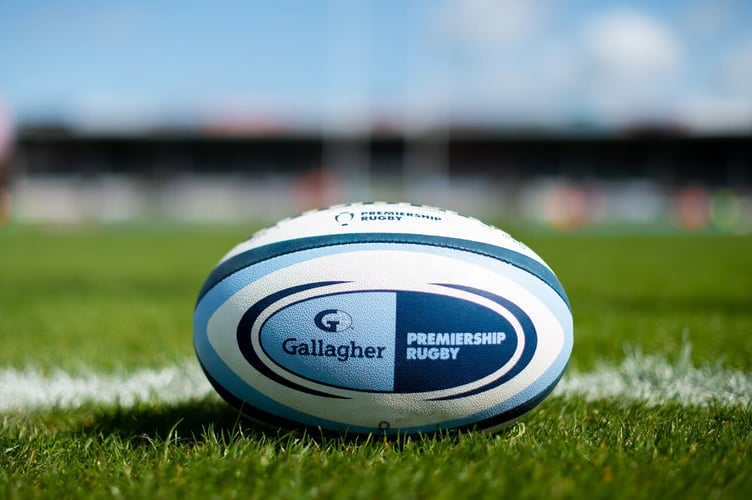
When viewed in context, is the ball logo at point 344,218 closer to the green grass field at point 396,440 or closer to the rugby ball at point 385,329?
the rugby ball at point 385,329

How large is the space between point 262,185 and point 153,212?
5.29 m

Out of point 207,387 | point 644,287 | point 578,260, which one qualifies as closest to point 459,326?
point 207,387

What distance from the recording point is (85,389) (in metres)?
2.68

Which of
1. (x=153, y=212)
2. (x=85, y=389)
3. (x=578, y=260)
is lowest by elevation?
(x=153, y=212)

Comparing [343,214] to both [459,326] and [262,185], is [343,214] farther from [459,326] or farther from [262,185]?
[262,185]

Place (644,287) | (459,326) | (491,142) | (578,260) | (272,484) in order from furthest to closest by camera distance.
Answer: (491,142), (578,260), (644,287), (459,326), (272,484)

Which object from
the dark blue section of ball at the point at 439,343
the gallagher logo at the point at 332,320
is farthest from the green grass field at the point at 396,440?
the gallagher logo at the point at 332,320

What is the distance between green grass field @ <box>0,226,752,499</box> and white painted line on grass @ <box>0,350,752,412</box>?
0.04ft

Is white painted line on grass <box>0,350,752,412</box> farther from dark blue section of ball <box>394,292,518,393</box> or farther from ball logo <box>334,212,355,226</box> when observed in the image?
ball logo <box>334,212,355,226</box>

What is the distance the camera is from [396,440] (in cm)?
191

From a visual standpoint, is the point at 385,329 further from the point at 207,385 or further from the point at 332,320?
the point at 207,385

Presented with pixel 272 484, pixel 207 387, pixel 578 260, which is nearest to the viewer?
pixel 272 484

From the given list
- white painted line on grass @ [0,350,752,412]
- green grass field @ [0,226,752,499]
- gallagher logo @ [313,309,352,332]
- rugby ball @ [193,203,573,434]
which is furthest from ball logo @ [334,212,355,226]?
white painted line on grass @ [0,350,752,412]

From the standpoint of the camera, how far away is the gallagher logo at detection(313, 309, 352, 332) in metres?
1.79
